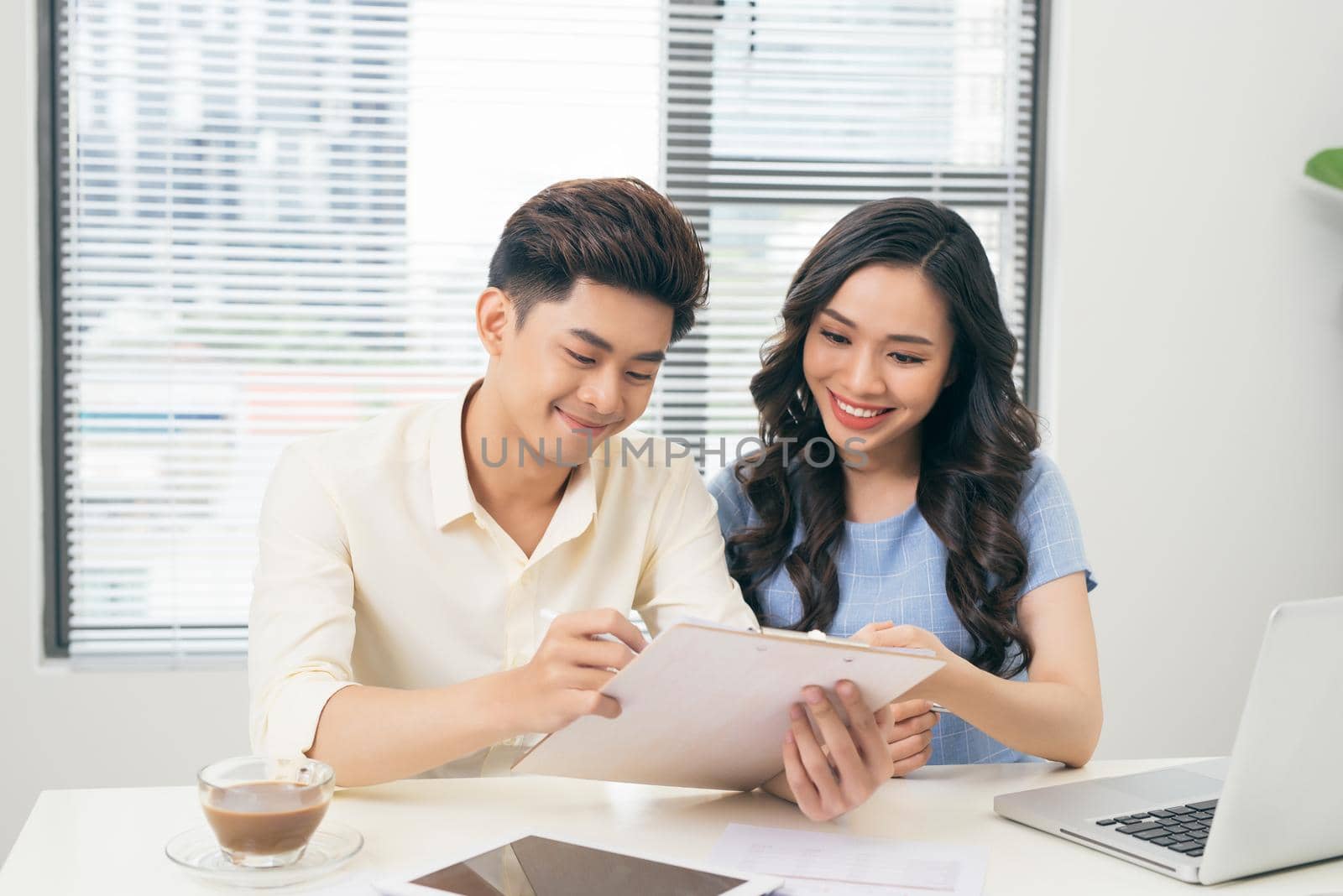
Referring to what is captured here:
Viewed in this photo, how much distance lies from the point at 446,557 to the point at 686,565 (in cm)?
34

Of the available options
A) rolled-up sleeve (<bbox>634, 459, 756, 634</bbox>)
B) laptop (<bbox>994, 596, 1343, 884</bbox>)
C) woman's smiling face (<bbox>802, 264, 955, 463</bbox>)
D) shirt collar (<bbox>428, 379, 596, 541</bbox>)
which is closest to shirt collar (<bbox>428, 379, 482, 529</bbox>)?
shirt collar (<bbox>428, 379, 596, 541</bbox>)

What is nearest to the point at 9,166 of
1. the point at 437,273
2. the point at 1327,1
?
the point at 437,273

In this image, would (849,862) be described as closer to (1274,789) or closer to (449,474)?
(1274,789)

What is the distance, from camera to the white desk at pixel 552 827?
1051 mm

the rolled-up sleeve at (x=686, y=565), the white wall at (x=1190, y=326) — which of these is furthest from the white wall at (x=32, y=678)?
the white wall at (x=1190, y=326)

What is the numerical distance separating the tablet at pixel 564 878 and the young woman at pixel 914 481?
67cm

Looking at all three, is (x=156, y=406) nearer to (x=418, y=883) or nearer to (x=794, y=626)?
(x=794, y=626)

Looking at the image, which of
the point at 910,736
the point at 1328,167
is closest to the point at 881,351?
the point at 910,736

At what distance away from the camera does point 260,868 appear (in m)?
1.04

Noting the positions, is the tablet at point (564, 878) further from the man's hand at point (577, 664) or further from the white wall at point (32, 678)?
the white wall at point (32, 678)

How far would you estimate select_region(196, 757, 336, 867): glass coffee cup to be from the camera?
1.02 m

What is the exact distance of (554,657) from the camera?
112 centimetres

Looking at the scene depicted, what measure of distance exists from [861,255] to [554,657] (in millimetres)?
853

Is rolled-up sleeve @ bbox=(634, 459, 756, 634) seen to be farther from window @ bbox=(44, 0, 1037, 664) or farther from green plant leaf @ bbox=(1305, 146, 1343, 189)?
green plant leaf @ bbox=(1305, 146, 1343, 189)
